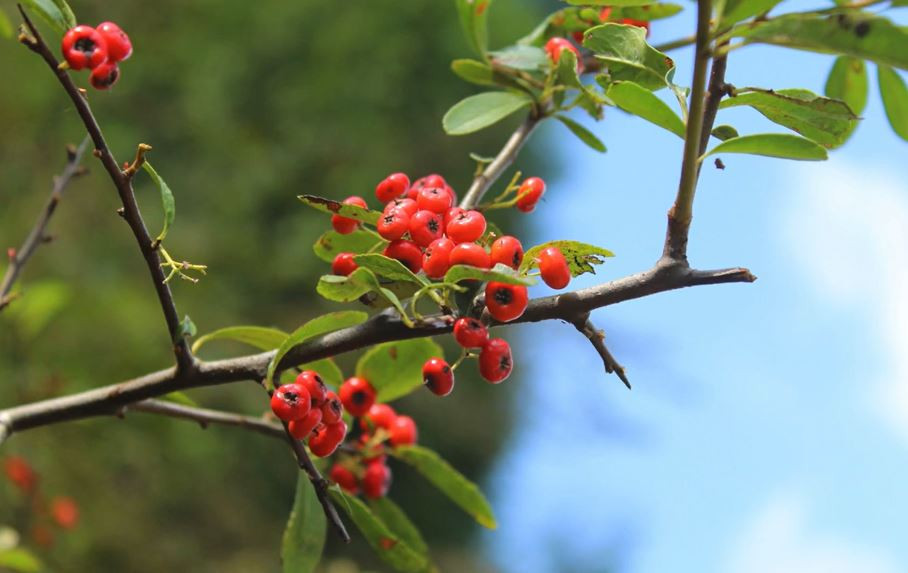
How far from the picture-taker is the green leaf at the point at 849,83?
0.82 m

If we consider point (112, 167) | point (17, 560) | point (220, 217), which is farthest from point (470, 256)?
point (220, 217)

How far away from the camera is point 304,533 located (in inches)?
29.6

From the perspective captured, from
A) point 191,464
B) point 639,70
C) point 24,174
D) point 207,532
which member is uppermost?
point 639,70

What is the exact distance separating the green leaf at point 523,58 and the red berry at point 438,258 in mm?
326

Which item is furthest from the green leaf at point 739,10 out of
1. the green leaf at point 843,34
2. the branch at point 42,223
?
the branch at point 42,223

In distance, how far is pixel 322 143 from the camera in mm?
4629

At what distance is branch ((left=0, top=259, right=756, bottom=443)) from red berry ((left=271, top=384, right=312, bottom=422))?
28 mm

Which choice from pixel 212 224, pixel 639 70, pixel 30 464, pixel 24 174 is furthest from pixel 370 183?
pixel 639 70

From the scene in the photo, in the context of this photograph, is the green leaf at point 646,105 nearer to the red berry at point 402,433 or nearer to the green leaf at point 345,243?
the green leaf at point 345,243

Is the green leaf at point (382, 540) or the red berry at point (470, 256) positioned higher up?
the red berry at point (470, 256)

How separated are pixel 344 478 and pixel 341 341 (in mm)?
310

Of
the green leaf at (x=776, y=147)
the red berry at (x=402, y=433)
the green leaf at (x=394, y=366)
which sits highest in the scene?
the green leaf at (x=776, y=147)

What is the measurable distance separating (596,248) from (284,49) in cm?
459

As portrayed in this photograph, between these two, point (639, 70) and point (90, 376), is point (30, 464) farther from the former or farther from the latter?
point (639, 70)
